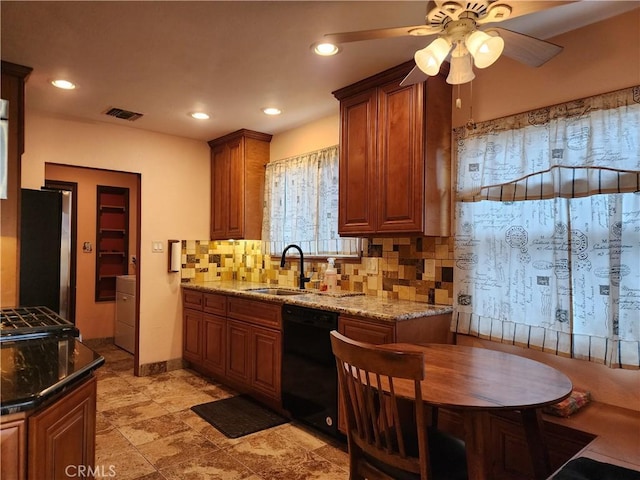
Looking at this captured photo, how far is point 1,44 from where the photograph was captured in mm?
2406

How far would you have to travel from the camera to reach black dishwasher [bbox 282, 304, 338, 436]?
106 inches

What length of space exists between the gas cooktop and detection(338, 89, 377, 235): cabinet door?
72.0 inches

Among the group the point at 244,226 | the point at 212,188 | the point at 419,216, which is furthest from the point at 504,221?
the point at 212,188

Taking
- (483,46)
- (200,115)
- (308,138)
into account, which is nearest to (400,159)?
(483,46)

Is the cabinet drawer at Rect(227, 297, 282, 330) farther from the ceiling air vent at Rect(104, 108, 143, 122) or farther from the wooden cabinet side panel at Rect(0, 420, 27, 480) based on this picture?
the wooden cabinet side panel at Rect(0, 420, 27, 480)

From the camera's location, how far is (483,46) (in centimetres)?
153

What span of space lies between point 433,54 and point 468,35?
14cm

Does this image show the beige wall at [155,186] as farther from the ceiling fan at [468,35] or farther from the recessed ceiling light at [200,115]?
the ceiling fan at [468,35]

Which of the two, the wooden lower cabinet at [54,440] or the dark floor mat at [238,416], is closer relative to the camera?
the wooden lower cabinet at [54,440]

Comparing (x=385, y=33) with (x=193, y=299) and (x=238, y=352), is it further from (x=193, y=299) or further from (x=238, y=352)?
(x=193, y=299)

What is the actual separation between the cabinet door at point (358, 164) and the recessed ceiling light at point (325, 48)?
19.7 inches

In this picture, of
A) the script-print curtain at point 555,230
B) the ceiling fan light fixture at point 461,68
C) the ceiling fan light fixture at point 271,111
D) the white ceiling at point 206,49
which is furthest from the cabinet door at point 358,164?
the ceiling fan light fixture at point 461,68

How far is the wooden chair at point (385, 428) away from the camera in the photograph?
139 centimetres

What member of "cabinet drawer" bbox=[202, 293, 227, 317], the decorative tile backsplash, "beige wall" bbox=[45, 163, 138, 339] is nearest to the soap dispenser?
the decorative tile backsplash
